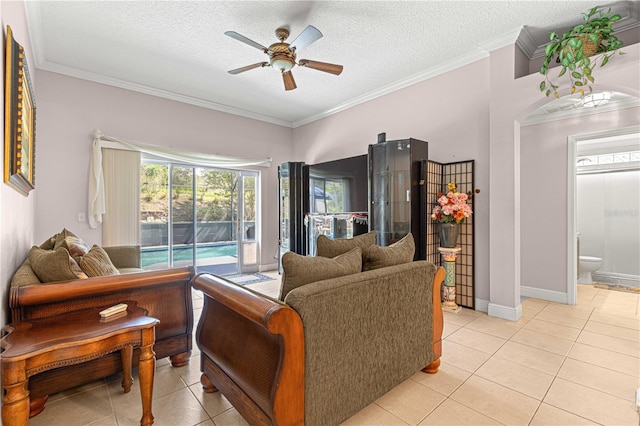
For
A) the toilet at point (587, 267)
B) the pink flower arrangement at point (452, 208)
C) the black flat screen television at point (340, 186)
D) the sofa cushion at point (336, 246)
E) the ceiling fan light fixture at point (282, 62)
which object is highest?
the ceiling fan light fixture at point (282, 62)

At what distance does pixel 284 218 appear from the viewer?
5.55 metres

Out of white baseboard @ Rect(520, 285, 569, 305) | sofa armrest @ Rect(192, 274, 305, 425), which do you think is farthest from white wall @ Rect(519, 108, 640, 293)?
sofa armrest @ Rect(192, 274, 305, 425)

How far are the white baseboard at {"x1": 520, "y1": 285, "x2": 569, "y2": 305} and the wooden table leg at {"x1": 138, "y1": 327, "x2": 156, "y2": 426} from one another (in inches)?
173

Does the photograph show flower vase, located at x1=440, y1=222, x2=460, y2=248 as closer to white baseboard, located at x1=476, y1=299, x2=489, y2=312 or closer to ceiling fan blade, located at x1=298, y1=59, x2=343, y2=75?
white baseboard, located at x1=476, y1=299, x2=489, y2=312

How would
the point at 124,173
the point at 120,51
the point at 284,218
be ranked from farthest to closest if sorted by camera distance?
the point at 284,218
the point at 124,173
the point at 120,51

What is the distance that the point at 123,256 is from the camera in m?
3.34

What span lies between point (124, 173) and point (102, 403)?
3.21 metres

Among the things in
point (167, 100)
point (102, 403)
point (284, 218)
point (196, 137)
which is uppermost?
point (167, 100)

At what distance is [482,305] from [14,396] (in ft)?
12.5

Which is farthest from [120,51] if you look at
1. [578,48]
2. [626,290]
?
[626,290]

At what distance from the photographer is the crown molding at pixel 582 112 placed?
132 inches

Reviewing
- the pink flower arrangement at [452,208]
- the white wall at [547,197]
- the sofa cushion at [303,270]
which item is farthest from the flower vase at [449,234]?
the sofa cushion at [303,270]

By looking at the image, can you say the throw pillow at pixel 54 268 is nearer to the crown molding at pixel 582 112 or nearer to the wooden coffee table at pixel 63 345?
the wooden coffee table at pixel 63 345

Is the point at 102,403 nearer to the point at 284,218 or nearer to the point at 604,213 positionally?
the point at 284,218
